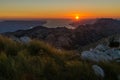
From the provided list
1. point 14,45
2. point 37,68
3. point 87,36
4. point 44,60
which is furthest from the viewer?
point 87,36

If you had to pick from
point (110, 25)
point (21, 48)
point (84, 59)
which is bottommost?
point (110, 25)

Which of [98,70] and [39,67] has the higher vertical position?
[39,67]

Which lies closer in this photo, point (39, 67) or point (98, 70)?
point (39, 67)

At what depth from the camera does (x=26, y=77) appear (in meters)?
7.86

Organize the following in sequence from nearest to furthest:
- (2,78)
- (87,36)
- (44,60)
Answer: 1. (2,78)
2. (44,60)
3. (87,36)

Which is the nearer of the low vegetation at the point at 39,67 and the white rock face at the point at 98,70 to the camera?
the low vegetation at the point at 39,67

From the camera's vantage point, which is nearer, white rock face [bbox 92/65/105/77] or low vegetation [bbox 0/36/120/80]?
low vegetation [bbox 0/36/120/80]

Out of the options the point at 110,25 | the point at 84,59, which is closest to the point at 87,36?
the point at 110,25

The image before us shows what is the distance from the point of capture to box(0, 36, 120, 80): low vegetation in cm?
797

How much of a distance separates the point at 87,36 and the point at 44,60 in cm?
11867

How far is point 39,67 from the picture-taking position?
8539mm

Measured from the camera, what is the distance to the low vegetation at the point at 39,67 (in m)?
7.97

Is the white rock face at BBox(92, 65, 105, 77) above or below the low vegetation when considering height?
below

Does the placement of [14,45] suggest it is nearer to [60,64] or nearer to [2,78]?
[60,64]
